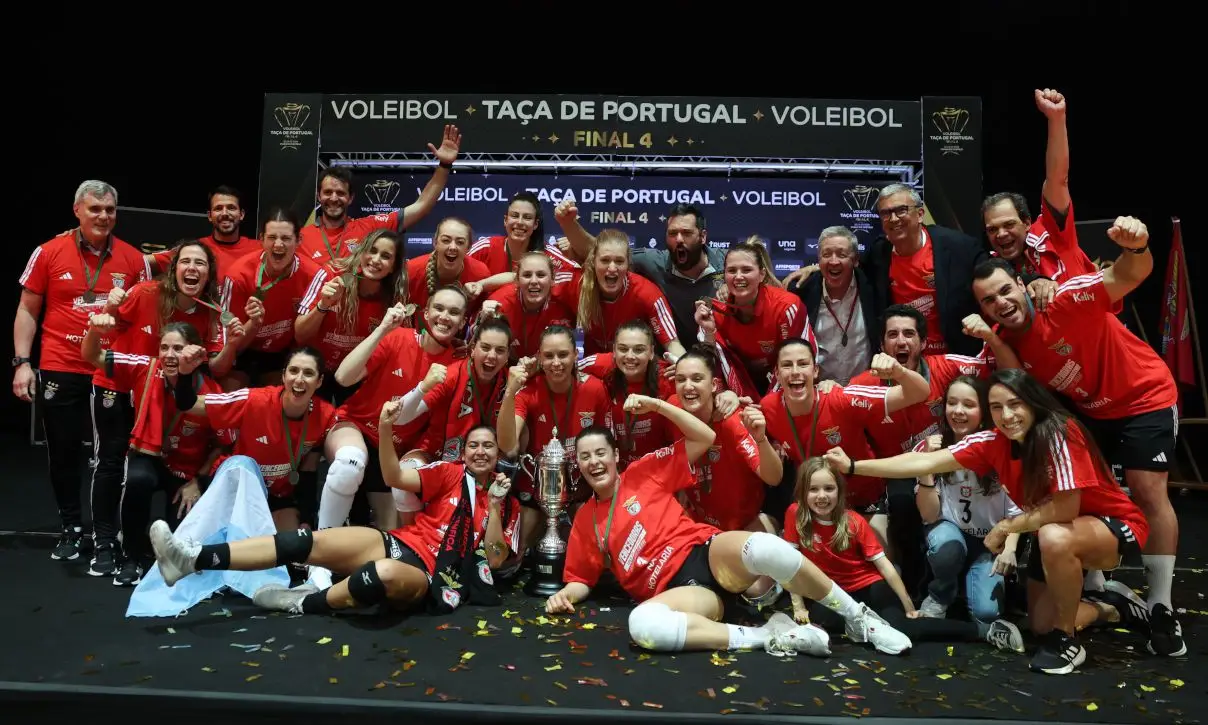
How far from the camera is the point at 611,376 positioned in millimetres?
4336

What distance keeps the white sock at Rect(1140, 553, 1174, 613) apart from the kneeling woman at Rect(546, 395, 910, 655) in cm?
110

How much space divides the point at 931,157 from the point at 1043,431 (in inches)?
161

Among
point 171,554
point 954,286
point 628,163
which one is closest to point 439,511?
point 171,554

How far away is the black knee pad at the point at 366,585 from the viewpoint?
11.3ft

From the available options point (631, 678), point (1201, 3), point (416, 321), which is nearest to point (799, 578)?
point (631, 678)

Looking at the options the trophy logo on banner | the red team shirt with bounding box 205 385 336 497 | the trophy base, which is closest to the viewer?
the trophy base

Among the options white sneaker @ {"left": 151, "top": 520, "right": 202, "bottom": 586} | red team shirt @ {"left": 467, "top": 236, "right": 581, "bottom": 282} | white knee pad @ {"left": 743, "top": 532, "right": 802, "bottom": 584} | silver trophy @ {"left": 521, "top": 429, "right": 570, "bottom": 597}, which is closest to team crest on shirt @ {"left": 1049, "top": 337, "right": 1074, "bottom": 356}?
white knee pad @ {"left": 743, "top": 532, "right": 802, "bottom": 584}

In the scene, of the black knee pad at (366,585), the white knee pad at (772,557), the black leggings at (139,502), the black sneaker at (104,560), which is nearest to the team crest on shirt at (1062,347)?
the white knee pad at (772,557)

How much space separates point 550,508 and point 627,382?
0.70m

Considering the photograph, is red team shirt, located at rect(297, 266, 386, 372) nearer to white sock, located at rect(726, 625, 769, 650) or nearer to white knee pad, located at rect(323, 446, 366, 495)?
white knee pad, located at rect(323, 446, 366, 495)

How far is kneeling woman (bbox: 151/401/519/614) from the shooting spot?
3.39 meters

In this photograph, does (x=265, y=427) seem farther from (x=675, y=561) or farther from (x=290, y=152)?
(x=290, y=152)

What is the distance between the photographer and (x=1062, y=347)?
3.71 meters

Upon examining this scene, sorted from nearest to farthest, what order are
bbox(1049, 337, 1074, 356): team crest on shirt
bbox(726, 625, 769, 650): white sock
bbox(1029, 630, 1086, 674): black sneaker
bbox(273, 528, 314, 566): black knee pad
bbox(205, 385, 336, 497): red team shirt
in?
bbox(1029, 630, 1086, 674): black sneaker < bbox(726, 625, 769, 650): white sock < bbox(273, 528, 314, 566): black knee pad < bbox(1049, 337, 1074, 356): team crest on shirt < bbox(205, 385, 336, 497): red team shirt
